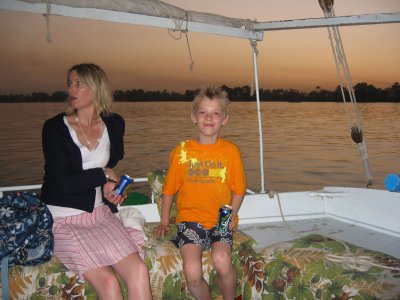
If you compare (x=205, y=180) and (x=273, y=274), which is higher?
(x=205, y=180)

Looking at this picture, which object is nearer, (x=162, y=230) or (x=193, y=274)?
(x=193, y=274)

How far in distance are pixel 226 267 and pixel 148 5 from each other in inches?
91.5

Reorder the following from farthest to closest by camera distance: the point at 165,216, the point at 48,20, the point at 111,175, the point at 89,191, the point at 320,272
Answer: the point at 165,216, the point at 48,20, the point at 111,175, the point at 89,191, the point at 320,272

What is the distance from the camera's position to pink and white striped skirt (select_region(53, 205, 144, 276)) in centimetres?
271

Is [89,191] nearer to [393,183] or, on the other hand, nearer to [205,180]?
[205,180]

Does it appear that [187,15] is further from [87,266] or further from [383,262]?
[383,262]

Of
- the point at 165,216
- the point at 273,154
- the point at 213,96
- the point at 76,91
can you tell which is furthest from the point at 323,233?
the point at 273,154

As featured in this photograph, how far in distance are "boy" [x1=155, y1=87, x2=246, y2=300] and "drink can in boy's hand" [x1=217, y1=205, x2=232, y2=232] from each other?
52 millimetres

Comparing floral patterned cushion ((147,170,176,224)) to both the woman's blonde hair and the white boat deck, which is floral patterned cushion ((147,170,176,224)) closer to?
the white boat deck

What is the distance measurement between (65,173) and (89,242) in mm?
535

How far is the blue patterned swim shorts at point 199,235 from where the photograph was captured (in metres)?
3.18

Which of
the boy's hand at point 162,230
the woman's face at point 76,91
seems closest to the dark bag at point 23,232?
the woman's face at point 76,91

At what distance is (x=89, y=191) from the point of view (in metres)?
3.04

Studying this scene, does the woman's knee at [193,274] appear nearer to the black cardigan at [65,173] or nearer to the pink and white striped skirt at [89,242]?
the pink and white striped skirt at [89,242]
